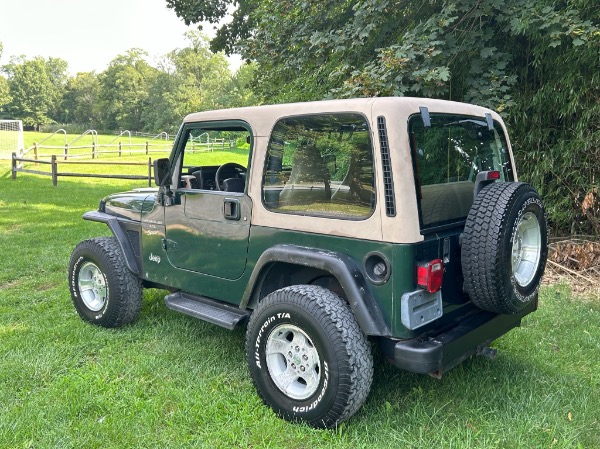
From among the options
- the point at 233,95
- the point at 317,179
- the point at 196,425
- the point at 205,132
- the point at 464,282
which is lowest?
the point at 196,425

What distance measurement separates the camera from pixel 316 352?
9.11 ft

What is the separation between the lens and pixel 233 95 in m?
53.9

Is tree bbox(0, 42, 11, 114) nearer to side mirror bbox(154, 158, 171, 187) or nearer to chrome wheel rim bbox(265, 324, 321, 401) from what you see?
side mirror bbox(154, 158, 171, 187)

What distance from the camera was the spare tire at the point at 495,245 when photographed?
2.60 m

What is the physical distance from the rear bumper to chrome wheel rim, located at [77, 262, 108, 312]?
8.73 ft

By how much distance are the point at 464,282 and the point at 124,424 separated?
6.69 ft

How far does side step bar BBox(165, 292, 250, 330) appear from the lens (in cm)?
330

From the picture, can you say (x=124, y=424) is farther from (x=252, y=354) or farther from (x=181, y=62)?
(x=181, y=62)

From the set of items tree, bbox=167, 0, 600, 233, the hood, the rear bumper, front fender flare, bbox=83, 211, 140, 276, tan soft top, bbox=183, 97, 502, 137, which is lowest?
the rear bumper

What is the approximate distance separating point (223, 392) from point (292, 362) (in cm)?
60

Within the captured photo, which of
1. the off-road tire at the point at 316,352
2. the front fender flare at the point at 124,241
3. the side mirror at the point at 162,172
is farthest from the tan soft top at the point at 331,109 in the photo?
the front fender flare at the point at 124,241

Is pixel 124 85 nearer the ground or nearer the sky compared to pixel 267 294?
nearer the sky

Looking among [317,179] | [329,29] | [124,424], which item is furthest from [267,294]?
[329,29]

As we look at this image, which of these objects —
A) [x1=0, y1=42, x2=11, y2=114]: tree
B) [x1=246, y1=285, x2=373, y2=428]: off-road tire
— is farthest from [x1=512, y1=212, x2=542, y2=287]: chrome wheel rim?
[x1=0, y1=42, x2=11, y2=114]: tree
